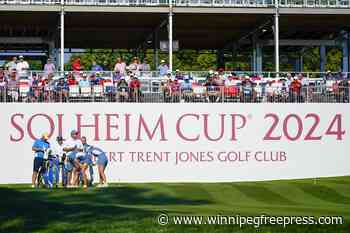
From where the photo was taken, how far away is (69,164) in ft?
80.5

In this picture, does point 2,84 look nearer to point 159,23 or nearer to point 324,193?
point 159,23

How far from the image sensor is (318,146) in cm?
2741

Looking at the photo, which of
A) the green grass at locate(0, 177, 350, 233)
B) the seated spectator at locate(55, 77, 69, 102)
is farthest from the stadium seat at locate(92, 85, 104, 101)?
the green grass at locate(0, 177, 350, 233)

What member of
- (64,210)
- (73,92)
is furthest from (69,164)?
(64,210)

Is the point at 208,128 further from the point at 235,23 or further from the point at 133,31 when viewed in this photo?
the point at 133,31

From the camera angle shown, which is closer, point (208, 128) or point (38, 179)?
point (38, 179)

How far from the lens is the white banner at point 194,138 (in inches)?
1025

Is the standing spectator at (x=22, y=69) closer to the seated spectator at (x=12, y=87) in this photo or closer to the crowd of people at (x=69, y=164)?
the seated spectator at (x=12, y=87)

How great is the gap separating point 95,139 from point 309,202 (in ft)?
27.1

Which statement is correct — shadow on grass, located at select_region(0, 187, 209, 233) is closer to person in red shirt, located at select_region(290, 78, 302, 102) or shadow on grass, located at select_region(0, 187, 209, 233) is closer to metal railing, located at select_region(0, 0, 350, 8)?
person in red shirt, located at select_region(290, 78, 302, 102)

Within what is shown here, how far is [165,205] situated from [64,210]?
347 centimetres

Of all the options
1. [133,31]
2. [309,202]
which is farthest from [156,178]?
[133,31]

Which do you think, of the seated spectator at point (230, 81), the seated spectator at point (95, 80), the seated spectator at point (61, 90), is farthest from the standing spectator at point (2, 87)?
the seated spectator at point (230, 81)

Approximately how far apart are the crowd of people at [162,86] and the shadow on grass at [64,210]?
7.54 m
